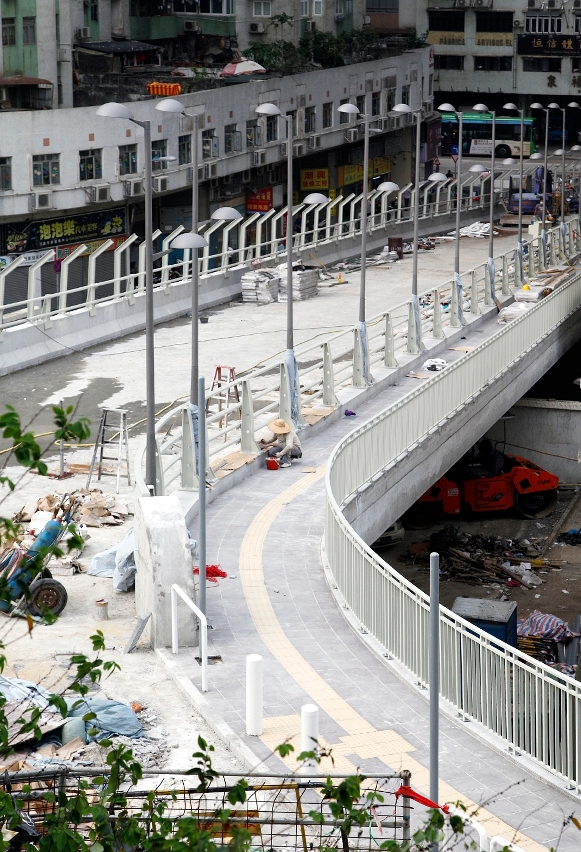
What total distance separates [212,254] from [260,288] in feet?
45.8

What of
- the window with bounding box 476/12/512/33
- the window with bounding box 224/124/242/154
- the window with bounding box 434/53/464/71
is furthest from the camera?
the window with bounding box 434/53/464/71

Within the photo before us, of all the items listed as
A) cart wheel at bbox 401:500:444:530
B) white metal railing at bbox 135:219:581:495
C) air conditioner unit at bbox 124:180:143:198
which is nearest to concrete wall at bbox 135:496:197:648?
white metal railing at bbox 135:219:581:495

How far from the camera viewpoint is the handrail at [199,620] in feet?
50.3

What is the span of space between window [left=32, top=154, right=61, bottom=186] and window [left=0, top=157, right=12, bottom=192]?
2.87 ft

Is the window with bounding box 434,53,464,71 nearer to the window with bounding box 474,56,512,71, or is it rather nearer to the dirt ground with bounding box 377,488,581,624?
the window with bounding box 474,56,512,71

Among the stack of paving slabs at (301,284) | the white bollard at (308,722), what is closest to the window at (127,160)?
the stack of paving slabs at (301,284)

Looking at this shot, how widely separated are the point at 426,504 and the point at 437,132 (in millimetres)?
51479

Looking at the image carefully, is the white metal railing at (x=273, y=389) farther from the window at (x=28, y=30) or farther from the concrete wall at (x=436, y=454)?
the window at (x=28, y=30)

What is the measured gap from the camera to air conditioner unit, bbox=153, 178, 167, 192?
5131 cm

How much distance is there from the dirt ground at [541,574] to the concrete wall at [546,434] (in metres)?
0.92

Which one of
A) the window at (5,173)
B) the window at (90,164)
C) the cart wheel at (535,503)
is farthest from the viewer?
the window at (90,164)

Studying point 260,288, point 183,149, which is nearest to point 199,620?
point 260,288

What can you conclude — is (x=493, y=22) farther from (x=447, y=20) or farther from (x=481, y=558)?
(x=481, y=558)

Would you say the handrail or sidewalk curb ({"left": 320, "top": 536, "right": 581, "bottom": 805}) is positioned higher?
the handrail
